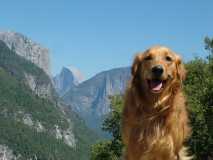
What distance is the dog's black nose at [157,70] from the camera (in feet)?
18.9

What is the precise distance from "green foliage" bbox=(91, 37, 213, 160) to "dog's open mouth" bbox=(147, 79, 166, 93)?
19.5 metres

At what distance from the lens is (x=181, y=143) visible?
5.77 meters

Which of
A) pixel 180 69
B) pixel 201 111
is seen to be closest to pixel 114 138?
pixel 201 111

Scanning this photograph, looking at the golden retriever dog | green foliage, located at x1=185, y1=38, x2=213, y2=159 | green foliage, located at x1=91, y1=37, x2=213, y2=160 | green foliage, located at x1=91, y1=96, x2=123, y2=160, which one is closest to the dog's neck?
the golden retriever dog

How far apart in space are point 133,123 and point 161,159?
50cm

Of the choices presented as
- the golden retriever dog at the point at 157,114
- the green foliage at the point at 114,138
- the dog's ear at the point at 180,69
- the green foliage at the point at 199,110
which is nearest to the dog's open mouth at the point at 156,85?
the golden retriever dog at the point at 157,114

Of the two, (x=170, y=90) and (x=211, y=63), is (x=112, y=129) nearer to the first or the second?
(x=211, y=63)

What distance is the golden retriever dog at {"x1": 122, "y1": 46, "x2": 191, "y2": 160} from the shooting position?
570 cm

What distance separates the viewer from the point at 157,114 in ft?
18.7

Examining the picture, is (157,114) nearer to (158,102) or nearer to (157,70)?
(158,102)

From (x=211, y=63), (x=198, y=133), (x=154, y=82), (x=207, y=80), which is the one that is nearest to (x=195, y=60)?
(x=211, y=63)

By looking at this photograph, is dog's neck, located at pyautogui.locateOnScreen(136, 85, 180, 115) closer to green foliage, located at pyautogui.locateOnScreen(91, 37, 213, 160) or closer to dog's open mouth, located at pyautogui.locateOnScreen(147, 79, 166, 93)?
dog's open mouth, located at pyautogui.locateOnScreen(147, 79, 166, 93)

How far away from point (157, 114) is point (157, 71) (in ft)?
1.55

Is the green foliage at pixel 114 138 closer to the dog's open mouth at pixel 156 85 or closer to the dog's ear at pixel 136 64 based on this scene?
the dog's ear at pixel 136 64
